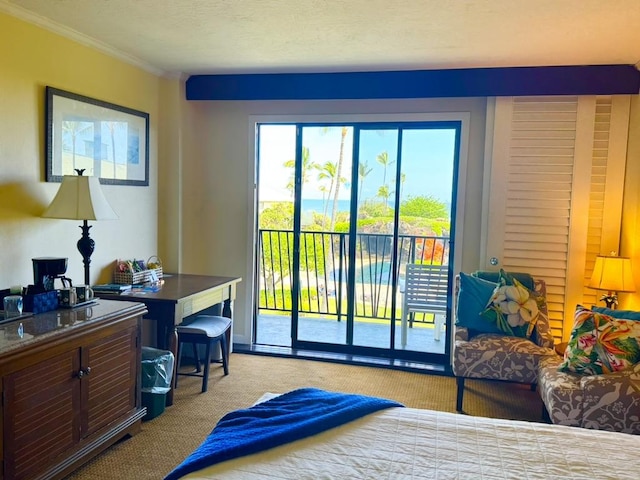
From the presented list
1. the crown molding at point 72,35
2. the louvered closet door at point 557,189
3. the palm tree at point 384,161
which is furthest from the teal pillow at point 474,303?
the crown molding at point 72,35

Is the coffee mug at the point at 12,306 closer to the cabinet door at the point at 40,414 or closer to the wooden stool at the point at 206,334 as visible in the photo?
the cabinet door at the point at 40,414

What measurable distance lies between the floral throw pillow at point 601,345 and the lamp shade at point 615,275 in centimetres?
65

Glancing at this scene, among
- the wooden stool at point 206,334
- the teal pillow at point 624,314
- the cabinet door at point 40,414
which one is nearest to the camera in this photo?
the cabinet door at point 40,414

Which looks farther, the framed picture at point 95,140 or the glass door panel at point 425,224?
the glass door panel at point 425,224

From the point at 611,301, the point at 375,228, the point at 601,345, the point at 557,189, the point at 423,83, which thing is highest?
the point at 423,83

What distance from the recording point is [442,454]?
1584mm

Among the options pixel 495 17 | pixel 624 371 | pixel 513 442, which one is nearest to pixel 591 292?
pixel 624 371

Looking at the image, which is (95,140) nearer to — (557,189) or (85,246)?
(85,246)

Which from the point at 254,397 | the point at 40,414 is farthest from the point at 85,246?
the point at 254,397

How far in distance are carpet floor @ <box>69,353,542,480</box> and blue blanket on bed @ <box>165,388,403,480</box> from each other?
3.06ft

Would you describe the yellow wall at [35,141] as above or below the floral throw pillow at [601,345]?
above

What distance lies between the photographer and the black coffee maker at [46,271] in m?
2.59

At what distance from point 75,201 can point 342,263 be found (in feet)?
7.56

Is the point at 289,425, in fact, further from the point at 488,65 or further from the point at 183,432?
the point at 488,65
